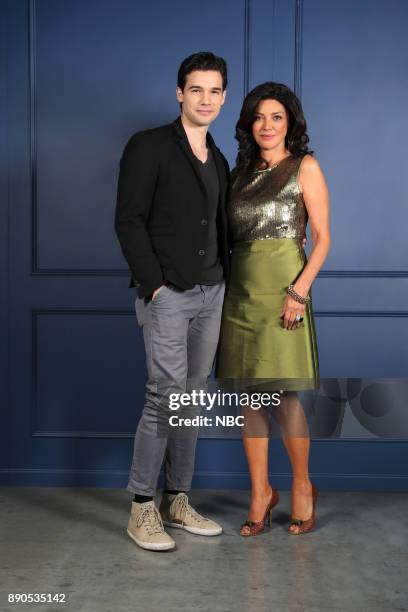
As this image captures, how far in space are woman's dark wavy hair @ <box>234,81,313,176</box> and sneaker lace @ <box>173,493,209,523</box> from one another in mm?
1201

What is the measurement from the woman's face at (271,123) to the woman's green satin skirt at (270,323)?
344 millimetres

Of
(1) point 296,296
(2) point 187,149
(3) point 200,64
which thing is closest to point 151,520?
(1) point 296,296

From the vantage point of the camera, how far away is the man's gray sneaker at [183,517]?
9.19 feet

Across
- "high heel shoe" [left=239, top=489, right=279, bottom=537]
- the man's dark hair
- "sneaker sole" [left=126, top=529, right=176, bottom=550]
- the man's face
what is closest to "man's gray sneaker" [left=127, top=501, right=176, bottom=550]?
"sneaker sole" [left=126, top=529, right=176, bottom=550]

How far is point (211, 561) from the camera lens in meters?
2.54

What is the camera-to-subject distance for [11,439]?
341cm

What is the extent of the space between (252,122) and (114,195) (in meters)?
0.83

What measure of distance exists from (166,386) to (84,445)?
90 centimetres

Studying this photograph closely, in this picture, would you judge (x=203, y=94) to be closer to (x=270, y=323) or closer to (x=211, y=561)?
(x=270, y=323)

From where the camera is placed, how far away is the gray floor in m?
2.26

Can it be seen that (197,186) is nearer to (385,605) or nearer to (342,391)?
(342,391)

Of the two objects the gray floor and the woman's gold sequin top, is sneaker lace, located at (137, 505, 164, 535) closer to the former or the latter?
the gray floor

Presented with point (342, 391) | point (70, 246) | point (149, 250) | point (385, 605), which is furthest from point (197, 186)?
point (385, 605)

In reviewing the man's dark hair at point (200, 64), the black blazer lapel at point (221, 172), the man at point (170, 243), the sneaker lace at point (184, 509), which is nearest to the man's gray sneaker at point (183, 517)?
the sneaker lace at point (184, 509)
